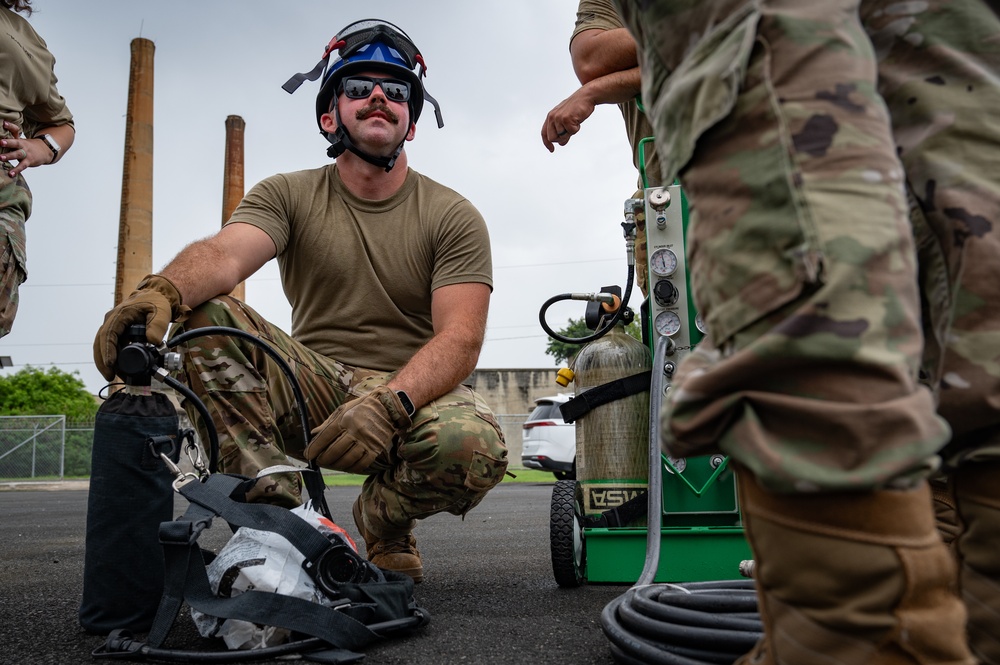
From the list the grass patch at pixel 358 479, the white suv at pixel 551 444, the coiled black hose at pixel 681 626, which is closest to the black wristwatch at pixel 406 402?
the coiled black hose at pixel 681 626

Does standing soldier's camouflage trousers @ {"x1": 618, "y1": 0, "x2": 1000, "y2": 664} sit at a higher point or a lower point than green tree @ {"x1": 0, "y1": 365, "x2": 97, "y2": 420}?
higher

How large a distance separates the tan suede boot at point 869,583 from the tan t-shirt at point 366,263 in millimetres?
2147

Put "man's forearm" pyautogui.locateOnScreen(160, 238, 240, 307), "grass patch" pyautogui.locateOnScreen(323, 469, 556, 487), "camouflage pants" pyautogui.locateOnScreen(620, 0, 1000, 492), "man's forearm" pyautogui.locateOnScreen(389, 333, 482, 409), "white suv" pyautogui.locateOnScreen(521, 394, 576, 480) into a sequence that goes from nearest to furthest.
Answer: "camouflage pants" pyautogui.locateOnScreen(620, 0, 1000, 492), "man's forearm" pyautogui.locateOnScreen(160, 238, 240, 307), "man's forearm" pyautogui.locateOnScreen(389, 333, 482, 409), "white suv" pyautogui.locateOnScreen(521, 394, 576, 480), "grass patch" pyautogui.locateOnScreen(323, 469, 556, 487)

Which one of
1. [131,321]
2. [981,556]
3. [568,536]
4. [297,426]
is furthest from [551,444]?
[981,556]

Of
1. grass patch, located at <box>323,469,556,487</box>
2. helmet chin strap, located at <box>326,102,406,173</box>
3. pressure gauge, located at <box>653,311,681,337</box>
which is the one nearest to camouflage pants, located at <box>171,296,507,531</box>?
pressure gauge, located at <box>653,311,681,337</box>

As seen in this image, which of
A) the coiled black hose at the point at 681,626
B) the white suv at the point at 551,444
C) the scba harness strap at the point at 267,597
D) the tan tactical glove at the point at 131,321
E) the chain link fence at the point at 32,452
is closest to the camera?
the coiled black hose at the point at 681,626

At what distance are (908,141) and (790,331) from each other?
51 cm

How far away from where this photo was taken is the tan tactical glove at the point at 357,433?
2.27m

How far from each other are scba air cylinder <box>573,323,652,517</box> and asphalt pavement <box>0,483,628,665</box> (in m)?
0.31

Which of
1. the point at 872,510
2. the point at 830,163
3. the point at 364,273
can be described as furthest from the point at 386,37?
the point at 872,510

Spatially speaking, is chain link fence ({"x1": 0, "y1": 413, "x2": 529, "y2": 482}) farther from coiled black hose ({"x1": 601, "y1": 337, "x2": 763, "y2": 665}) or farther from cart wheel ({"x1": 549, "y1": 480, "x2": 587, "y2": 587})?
coiled black hose ({"x1": 601, "y1": 337, "x2": 763, "y2": 665})

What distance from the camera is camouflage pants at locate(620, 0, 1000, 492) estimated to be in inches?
32.0

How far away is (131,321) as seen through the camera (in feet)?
6.66

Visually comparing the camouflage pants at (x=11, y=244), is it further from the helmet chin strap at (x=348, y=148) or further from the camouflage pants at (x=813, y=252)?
the camouflage pants at (x=813, y=252)
